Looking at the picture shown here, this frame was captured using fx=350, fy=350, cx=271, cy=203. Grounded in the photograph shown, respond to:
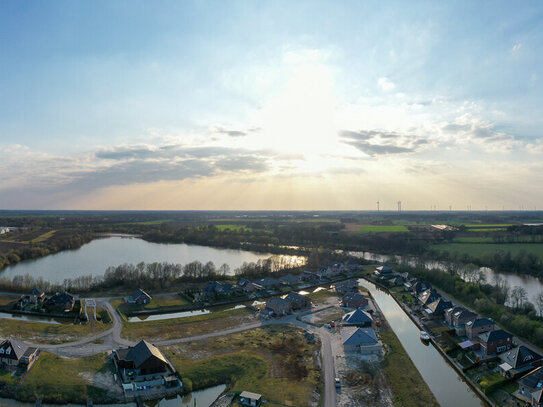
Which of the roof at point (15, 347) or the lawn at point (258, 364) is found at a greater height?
the roof at point (15, 347)

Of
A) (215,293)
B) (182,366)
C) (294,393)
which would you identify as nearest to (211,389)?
(182,366)

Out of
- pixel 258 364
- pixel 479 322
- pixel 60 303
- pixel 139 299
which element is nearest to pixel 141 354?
pixel 258 364

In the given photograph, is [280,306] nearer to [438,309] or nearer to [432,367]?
[432,367]

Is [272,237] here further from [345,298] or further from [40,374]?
[40,374]

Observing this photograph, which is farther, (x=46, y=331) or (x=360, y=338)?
(x=46, y=331)

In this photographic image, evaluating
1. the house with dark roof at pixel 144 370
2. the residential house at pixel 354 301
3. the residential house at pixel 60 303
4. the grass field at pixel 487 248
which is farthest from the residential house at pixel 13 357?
the grass field at pixel 487 248

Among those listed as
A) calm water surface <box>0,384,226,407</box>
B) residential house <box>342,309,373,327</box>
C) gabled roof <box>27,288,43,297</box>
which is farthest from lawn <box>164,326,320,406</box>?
gabled roof <box>27,288,43,297</box>

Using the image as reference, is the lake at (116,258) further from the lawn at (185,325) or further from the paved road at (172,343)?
the paved road at (172,343)
